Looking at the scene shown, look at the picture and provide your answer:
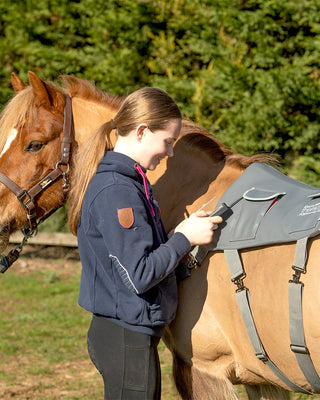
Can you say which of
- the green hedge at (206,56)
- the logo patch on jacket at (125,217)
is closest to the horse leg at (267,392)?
the logo patch on jacket at (125,217)

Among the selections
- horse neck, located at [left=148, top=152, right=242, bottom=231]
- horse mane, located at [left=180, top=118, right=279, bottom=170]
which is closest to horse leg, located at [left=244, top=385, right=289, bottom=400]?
horse neck, located at [left=148, top=152, right=242, bottom=231]

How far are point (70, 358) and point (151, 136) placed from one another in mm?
3401

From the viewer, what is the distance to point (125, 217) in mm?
1926

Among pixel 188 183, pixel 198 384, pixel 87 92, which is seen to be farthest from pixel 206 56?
pixel 198 384

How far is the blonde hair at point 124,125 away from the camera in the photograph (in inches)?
82.4

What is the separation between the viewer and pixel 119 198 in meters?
1.96

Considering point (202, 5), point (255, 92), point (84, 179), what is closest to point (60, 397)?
point (84, 179)

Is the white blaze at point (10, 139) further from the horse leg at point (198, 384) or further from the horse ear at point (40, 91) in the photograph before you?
the horse leg at point (198, 384)

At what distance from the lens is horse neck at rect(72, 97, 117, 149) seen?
2.56m

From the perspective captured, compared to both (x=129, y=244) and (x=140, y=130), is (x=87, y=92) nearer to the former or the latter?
(x=140, y=130)

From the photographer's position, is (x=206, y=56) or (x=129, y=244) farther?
(x=206, y=56)

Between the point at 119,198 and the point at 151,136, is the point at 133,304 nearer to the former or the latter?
the point at 119,198

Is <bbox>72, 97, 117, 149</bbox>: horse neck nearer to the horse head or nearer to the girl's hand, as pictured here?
the horse head

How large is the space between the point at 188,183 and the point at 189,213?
0.16 metres
